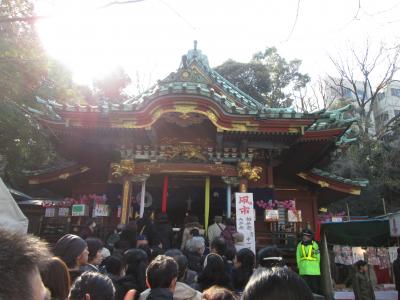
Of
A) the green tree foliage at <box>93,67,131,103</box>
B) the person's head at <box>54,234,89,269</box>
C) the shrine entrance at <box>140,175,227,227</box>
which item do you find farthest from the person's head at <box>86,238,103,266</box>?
the green tree foliage at <box>93,67,131,103</box>

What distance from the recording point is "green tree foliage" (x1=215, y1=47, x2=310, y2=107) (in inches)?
1145

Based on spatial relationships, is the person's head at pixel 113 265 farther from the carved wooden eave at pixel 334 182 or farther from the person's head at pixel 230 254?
the carved wooden eave at pixel 334 182

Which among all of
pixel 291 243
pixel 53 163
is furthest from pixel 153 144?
pixel 53 163

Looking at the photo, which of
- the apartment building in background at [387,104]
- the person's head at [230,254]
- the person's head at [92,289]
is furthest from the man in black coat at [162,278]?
the apartment building in background at [387,104]

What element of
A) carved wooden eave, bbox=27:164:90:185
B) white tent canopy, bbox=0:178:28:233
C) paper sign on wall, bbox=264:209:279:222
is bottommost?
white tent canopy, bbox=0:178:28:233

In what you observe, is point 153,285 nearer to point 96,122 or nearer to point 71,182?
point 96,122

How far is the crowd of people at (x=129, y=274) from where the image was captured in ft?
3.76

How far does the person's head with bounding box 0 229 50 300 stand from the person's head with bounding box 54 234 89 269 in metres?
2.01

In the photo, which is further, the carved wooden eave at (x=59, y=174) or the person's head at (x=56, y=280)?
the carved wooden eave at (x=59, y=174)

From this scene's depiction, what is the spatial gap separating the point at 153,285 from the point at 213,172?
657cm

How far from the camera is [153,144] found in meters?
9.60

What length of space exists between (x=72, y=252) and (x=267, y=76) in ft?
90.8

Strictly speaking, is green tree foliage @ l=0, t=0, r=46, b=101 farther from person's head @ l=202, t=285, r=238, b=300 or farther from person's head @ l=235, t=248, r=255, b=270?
person's head @ l=202, t=285, r=238, b=300

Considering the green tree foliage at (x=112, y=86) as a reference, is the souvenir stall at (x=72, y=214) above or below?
below
